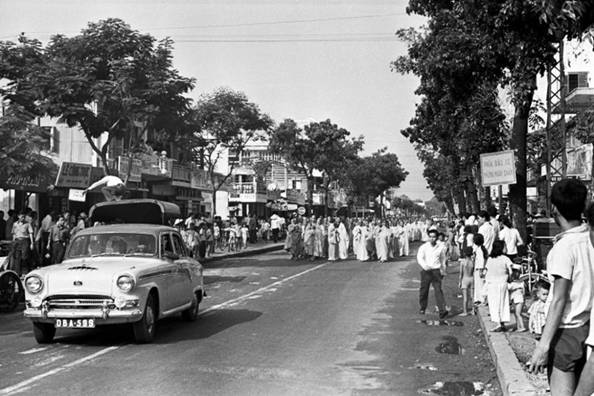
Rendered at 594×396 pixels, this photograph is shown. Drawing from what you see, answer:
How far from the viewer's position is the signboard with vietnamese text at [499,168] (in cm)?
1461

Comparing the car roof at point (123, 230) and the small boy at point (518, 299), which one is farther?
the car roof at point (123, 230)

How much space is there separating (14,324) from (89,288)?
3.67m

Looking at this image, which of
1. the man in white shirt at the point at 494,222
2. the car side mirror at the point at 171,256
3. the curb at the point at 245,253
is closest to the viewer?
the car side mirror at the point at 171,256

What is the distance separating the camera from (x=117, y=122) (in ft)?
71.3

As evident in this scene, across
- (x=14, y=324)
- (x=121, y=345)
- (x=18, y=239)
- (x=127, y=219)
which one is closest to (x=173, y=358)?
(x=121, y=345)

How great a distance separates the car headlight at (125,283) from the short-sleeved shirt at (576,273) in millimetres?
6235

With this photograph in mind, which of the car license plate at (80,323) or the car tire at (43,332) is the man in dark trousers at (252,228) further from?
the car license plate at (80,323)

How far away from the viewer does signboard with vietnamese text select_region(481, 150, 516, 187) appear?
47.9 feet

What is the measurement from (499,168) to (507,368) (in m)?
8.05

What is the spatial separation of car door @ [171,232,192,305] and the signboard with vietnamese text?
6.88 metres

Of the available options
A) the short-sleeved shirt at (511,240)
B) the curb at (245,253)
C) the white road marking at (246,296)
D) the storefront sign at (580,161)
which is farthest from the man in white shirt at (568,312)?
the curb at (245,253)

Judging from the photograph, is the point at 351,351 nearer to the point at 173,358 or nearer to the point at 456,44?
the point at 173,358

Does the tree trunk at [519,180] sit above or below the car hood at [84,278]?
above

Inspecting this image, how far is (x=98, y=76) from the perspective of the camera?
21.0m
